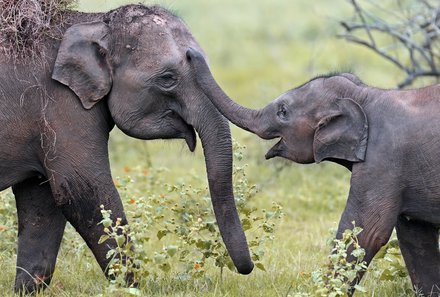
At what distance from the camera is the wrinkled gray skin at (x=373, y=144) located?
6855 millimetres

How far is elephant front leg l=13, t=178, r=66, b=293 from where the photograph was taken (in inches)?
302

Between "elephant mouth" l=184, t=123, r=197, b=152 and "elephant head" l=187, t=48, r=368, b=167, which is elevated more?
"elephant head" l=187, t=48, r=368, b=167

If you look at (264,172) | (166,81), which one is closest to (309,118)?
(166,81)

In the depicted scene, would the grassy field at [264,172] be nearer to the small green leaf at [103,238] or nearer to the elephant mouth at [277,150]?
the small green leaf at [103,238]

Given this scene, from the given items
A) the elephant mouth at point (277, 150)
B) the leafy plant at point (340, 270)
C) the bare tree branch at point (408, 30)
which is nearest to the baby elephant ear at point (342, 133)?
the elephant mouth at point (277, 150)

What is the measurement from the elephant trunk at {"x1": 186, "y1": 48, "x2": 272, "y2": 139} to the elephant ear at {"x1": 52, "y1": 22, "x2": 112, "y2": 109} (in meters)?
0.56

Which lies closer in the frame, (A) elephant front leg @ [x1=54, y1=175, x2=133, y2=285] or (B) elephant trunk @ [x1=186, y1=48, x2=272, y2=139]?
(B) elephant trunk @ [x1=186, y1=48, x2=272, y2=139]

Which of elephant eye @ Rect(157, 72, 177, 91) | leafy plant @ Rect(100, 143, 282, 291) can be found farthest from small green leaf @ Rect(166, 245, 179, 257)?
elephant eye @ Rect(157, 72, 177, 91)

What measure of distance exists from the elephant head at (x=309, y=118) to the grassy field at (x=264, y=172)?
64 cm

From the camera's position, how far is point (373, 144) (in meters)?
6.93

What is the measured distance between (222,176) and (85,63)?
114 cm

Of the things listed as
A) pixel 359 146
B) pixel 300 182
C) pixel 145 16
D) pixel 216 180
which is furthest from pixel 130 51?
pixel 300 182

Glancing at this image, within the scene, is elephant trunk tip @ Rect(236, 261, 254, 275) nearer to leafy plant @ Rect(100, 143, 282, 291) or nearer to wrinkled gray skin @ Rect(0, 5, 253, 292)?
wrinkled gray skin @ Rect(0, 5, 253, 292)

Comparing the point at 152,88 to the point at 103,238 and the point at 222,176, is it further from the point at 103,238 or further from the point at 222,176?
the point at 103,238
